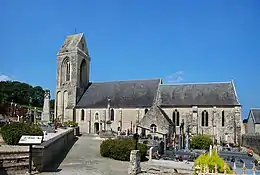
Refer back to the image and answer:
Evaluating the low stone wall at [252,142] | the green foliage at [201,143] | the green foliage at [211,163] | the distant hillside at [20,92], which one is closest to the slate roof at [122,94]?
the green foliage at [201,143]

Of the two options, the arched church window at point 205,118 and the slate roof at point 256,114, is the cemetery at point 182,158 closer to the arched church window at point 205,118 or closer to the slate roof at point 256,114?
the arched church window at point 205,118

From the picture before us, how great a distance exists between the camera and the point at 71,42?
46625mm

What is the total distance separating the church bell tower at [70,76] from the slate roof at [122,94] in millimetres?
1642

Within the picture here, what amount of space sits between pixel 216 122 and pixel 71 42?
27690 millimetres

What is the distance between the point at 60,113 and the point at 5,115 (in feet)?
47.2

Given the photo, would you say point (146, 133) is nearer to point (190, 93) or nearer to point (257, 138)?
point (190, 93)

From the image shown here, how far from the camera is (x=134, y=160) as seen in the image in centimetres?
1245

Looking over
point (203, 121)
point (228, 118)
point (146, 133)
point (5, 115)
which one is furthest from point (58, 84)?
point (228, 118)

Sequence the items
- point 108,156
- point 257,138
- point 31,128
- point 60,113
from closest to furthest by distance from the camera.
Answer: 1. point 31,128
2. point 108,156
3. point 257,138
4. point 60,113

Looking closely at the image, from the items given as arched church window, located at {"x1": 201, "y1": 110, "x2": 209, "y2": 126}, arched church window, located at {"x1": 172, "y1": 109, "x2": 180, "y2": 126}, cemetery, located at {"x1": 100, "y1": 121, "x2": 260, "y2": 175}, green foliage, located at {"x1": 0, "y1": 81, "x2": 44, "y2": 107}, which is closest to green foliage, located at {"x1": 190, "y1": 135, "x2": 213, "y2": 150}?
cemetery, located at {"x1": 100, "y1": 121, "x2": 260, "y2": 175}

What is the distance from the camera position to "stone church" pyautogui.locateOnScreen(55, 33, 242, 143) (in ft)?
112

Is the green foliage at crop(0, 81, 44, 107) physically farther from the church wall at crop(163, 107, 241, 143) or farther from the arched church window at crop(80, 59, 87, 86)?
the church wall at crop(163, 107, 241, 143)

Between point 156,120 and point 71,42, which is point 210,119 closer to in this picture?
point 156,120

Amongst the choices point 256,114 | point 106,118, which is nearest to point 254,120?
point 256,114
